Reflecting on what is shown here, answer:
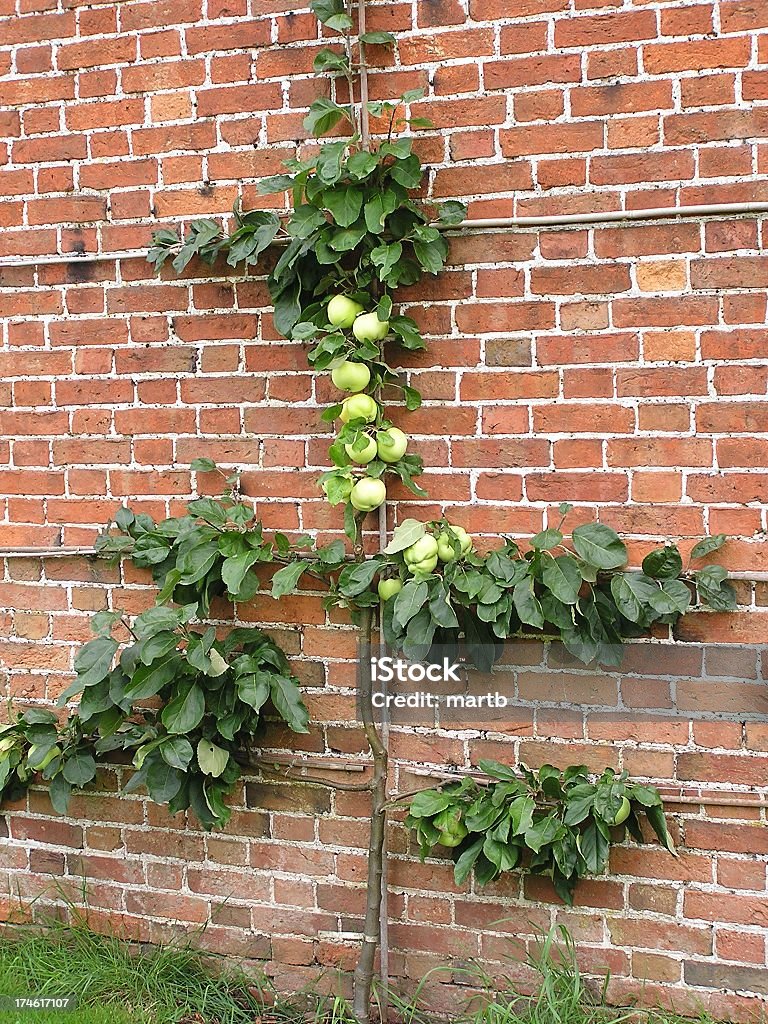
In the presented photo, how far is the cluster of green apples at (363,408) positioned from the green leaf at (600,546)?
1.53ft

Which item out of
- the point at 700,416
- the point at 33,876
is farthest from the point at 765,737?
the point at 33,876

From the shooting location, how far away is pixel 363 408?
6.97 feet

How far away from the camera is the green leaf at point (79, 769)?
2.35 meters

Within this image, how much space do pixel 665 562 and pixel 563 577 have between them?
24 cm

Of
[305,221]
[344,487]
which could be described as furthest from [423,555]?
[305,221]

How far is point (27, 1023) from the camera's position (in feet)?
7.25

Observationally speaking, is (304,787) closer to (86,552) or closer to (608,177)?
(86,552)

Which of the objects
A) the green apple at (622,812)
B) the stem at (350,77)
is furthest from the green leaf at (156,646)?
the stem at (350,77)

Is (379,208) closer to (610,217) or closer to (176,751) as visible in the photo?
(610,217)

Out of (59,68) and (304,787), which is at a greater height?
(59,68)

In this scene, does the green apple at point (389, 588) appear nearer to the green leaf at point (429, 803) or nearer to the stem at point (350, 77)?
the green leaf at point (429, 803)

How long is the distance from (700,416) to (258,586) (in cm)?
113

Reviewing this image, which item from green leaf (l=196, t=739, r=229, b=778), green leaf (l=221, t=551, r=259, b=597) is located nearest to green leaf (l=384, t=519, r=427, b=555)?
green leaf (l=221, t=551, r=259, b=597)

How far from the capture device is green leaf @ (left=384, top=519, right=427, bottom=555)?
208 centimetres
